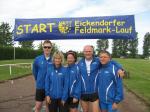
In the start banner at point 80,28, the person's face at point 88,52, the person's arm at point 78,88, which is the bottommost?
the person's arm at point 78,88

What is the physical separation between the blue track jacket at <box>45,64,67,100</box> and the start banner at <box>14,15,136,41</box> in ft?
23.7

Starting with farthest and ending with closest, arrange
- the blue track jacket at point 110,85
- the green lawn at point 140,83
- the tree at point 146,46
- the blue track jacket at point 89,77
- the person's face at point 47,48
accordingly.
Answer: the tree at point 146,46
the green lawn at point 140,83
the person's face at point 47,48
the blue track jacket at point 89,77
the blue track jacket at point 110,85

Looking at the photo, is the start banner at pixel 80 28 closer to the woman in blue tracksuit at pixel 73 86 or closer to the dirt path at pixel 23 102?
the dirt path at pixel 23 102

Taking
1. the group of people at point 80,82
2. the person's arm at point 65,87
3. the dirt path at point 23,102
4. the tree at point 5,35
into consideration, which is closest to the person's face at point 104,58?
the group of people at point 80,82

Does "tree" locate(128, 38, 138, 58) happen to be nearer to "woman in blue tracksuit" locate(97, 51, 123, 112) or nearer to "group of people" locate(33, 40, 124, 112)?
"group of people" locate(33, 40, 124, 112)

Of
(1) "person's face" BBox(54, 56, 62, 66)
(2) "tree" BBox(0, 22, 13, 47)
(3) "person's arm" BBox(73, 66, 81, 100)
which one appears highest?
(2) "tree" BBox(0, 22, 13, 47)

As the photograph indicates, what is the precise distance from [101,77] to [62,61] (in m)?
0.93

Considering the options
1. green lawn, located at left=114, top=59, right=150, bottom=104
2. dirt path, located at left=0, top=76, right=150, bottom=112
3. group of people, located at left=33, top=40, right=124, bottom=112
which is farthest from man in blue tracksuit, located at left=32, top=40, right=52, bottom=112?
green lawn, located at left=114, top=59, right=150, bottom=104

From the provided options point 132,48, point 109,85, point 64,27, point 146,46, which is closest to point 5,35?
point 132,48

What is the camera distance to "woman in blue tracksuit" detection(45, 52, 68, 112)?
8.34 meters

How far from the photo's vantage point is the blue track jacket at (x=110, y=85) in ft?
26.4

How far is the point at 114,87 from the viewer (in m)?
8.13

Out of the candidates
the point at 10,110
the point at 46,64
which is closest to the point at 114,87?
the point at 46,64

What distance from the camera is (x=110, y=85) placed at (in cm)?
811
